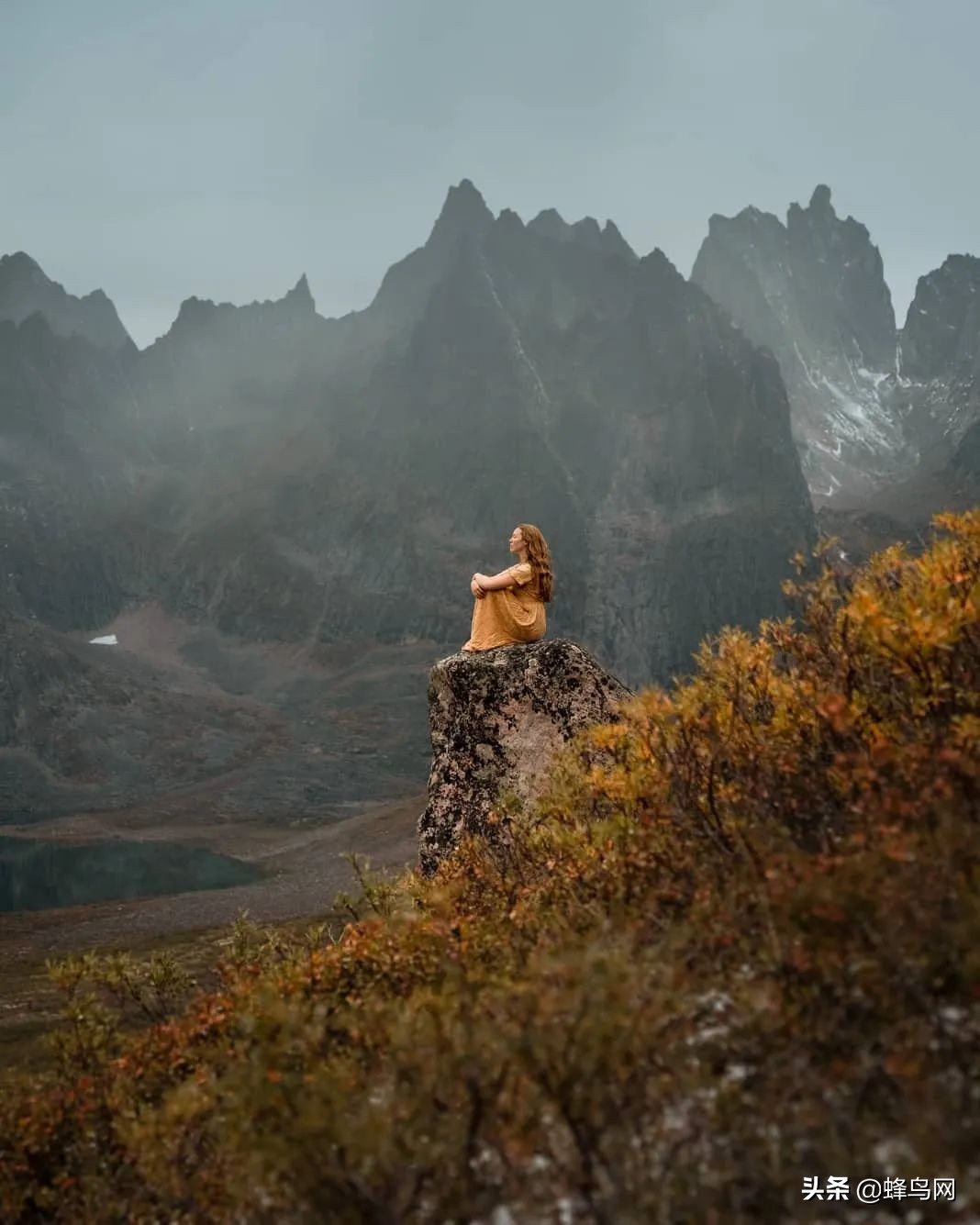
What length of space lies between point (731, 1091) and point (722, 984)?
1329 mm

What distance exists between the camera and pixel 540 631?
24.2 m

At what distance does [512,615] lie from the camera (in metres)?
23.4

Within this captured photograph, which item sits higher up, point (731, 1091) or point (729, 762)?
point (729, 762)

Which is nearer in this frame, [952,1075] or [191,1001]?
[952,1075]

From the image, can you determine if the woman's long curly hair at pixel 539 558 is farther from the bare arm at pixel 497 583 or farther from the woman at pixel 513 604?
the bare arm at pixel 497 583

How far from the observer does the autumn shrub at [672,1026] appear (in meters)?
5.88

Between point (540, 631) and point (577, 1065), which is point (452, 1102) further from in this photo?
point (540, 631)

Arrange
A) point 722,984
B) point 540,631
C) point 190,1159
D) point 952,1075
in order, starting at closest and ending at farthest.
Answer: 1. point 952,1075
2. point 722,984
3. point 190,1159
4. point 540,631

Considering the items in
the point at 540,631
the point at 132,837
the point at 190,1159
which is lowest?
the point at 132,837

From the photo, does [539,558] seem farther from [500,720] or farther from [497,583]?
[500,720]

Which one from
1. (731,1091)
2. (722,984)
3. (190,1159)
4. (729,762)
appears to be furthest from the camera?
(729,762)

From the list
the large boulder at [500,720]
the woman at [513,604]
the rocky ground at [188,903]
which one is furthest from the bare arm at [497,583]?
the rocky ground at [188,903]

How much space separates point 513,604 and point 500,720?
3.29 meters

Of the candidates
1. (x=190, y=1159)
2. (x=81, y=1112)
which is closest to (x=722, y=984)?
(x=190, y=1159)
